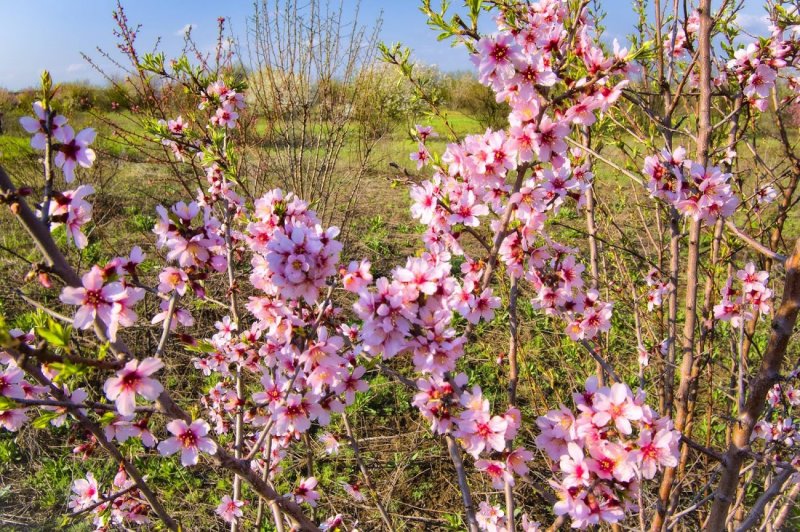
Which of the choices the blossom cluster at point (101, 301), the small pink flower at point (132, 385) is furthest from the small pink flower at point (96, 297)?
the small pink flower at point (132, 385)

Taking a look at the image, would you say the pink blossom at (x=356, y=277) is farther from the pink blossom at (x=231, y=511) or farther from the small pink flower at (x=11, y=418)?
the pink blossom at (x=231, y=511)

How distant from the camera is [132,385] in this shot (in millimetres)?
1098

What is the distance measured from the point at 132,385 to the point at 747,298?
2.30m

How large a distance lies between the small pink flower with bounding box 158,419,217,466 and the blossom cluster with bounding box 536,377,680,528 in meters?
0.91

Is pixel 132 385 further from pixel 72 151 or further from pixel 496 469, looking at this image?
pixel 496 469

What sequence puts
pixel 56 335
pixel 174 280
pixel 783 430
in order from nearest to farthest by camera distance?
pixel 56 335, pixel 174 280, pixel 783 430

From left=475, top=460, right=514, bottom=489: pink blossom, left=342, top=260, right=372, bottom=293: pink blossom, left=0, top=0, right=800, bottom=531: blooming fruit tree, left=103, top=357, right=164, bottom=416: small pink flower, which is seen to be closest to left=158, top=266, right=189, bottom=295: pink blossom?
left=0, top=0, right=800, bottom=531: blooming fruit tree

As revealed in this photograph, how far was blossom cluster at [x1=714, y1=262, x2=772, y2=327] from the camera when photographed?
6.86ft

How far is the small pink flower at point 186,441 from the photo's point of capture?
4.21 ft

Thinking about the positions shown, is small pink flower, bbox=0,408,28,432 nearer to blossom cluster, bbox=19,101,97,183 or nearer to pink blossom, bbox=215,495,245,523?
blossom cluster, bbox=19,101,97,183

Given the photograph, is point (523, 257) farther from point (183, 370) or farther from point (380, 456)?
point (183, 370)

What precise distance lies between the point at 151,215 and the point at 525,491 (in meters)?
6.80

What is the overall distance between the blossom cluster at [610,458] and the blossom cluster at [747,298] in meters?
1.12

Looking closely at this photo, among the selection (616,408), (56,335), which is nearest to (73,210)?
(56,335)
